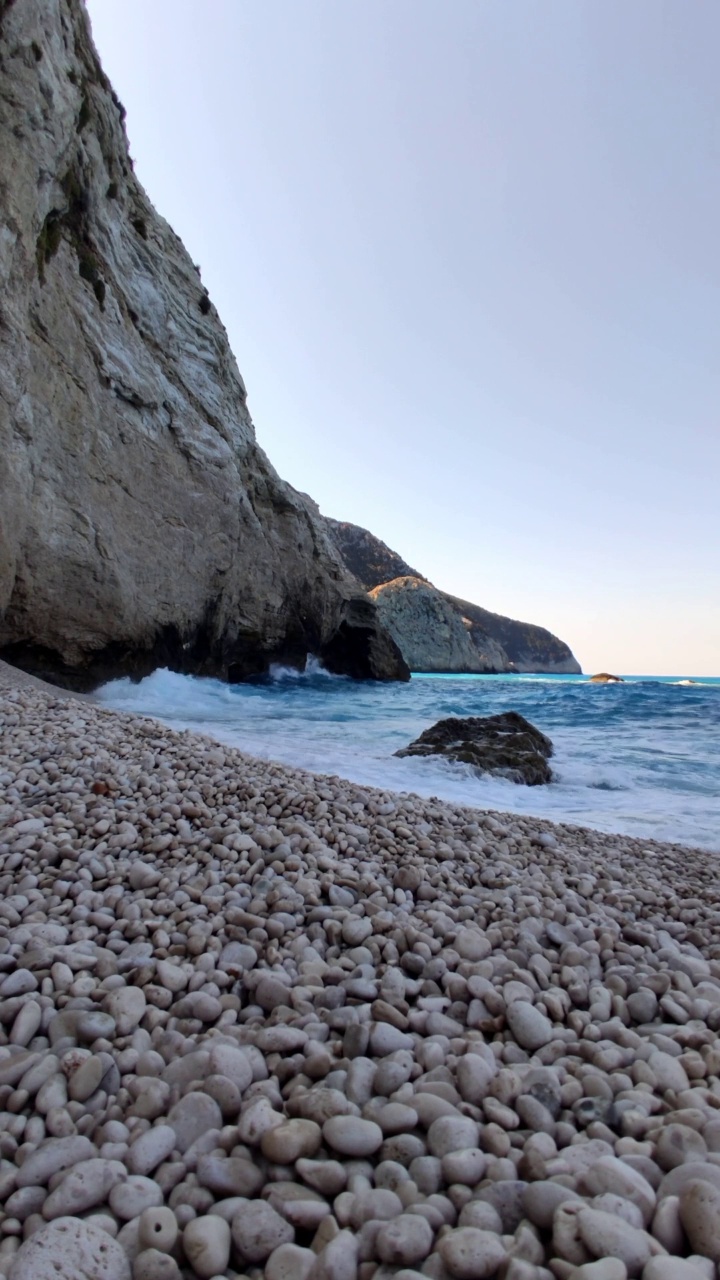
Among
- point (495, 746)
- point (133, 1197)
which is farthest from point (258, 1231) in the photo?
point (495, 746)

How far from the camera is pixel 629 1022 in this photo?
1.92 m

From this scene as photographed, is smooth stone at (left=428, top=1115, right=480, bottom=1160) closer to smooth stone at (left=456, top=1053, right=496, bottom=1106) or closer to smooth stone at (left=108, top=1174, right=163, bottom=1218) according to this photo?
smooth stone at (left=456, top=1053, right=496, bottom=1106)

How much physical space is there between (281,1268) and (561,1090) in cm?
78

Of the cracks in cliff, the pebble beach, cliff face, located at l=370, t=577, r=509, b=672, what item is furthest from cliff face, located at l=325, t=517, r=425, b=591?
the pebble beach

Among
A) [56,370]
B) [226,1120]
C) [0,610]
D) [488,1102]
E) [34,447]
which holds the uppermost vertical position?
[56,370]

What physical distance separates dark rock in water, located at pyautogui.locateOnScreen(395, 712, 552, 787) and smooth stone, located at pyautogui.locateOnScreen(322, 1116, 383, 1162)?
5.99 meters

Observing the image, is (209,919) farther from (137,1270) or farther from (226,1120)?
(137,1270)

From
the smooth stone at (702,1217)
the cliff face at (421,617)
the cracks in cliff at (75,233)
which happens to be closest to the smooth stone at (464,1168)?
the smooth stone at (702,1217)

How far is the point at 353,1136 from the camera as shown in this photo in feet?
4.28

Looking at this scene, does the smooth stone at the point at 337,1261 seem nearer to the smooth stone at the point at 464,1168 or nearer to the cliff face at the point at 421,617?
the smooth stone at the point at 464,1168

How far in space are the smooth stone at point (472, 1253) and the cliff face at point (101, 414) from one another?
10.1m

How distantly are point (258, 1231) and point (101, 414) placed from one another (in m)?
13.4

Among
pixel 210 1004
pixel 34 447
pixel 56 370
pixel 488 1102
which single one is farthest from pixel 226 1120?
pixel 56 370

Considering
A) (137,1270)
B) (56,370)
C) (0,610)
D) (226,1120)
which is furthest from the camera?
(56,370)
